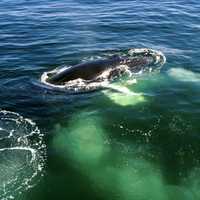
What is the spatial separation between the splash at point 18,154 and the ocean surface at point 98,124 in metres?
0.04

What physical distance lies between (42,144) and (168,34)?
53.3 ft

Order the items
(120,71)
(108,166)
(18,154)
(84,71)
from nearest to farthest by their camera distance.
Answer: (108,166) < (18,154) < (84,71) < (120,71)

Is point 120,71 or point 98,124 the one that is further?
point 120,71

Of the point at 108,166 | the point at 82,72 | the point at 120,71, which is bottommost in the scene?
the point at 108,166

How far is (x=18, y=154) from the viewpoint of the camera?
52.4ft

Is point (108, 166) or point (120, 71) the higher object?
point (120, 71)

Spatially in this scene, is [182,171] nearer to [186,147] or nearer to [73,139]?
[186,147]

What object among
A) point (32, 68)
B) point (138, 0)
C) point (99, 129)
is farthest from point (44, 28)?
point (99, 129)

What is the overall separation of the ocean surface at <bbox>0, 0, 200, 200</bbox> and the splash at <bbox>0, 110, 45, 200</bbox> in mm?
35

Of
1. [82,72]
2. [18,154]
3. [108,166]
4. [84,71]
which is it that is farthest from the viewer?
[84,71]

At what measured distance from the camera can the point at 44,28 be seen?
3162 cm

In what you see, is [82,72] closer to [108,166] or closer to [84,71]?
[84,71]

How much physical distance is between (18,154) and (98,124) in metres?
3.78

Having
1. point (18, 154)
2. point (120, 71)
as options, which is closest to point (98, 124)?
point (18, 154)
